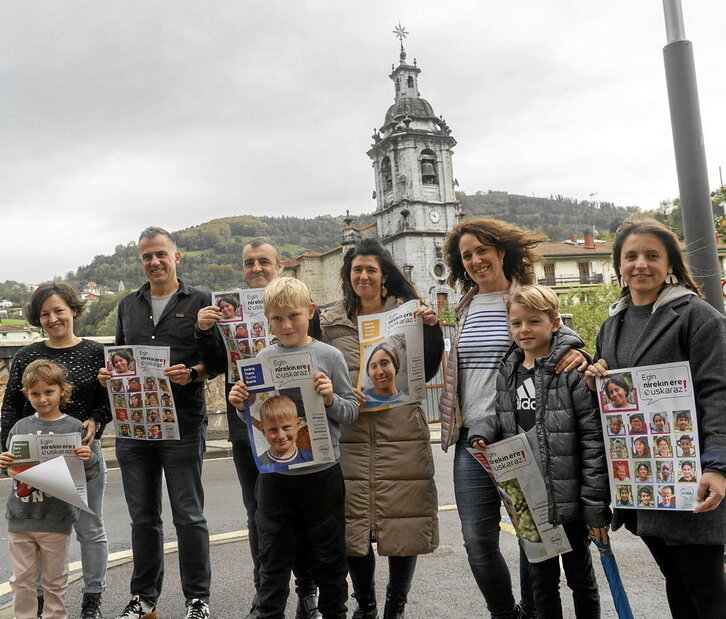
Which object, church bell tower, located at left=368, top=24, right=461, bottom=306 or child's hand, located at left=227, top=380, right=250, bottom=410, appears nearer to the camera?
child's hand, located at left=227, top=380, right=250, bottom=410

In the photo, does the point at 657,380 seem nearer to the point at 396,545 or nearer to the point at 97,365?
the point at 396,545

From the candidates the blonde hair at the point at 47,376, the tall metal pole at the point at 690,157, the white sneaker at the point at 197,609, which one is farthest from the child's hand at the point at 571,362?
the blonde hair at the point at 47,376

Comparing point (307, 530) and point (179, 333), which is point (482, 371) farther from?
point (179, 333)

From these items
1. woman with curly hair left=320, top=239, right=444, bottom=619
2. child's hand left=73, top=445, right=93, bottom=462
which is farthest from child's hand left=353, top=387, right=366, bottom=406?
child's hand left=73, top=445, right=93, bottom=462

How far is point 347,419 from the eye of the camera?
3.12m

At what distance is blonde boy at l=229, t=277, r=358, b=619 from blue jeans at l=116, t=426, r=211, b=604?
76cm

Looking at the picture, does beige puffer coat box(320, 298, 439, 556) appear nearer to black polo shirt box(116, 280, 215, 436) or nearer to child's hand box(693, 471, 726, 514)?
black polo shirt box(116, 280, 215, 436)

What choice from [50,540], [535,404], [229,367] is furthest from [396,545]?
[50,540]

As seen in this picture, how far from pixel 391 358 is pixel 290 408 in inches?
25.7

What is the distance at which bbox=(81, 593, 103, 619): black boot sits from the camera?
12.0ft

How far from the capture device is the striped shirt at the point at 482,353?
3271mm

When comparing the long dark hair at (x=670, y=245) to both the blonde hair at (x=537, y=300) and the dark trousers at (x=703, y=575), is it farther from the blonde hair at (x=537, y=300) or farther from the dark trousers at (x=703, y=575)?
the dark trousers at (x=703, y=575)

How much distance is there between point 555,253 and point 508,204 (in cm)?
6134

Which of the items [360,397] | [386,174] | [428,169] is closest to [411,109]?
[428,169]
